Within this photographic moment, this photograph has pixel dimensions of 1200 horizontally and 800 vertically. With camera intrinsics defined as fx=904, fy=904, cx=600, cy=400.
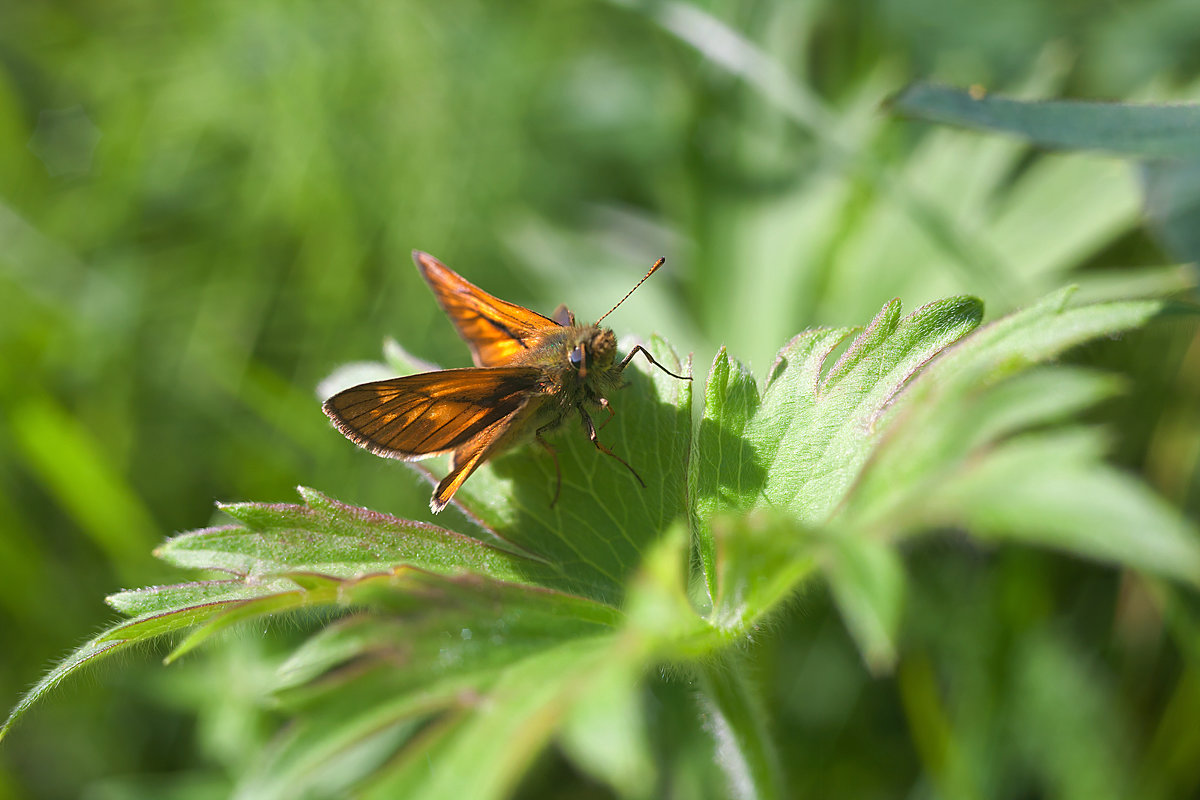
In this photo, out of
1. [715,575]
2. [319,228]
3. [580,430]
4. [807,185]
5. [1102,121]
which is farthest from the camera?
[319,228]

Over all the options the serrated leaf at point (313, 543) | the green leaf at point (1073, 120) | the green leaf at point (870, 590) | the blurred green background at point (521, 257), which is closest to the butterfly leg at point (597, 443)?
the serrated leaf at point (313, 543)

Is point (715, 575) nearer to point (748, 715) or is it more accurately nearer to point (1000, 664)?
point (748, 715)

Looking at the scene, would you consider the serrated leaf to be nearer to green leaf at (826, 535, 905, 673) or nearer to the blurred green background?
green leaf at (826, 535, 905, 673)

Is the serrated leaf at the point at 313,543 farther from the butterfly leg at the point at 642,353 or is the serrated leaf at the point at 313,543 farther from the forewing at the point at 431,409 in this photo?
the butterfly leg at the point at 642,353

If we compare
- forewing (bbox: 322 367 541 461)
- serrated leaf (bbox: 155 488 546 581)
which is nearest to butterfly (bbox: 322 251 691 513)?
forewing (bbox: 322 367 541 461)

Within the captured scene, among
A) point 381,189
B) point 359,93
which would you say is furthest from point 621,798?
point 359,93
